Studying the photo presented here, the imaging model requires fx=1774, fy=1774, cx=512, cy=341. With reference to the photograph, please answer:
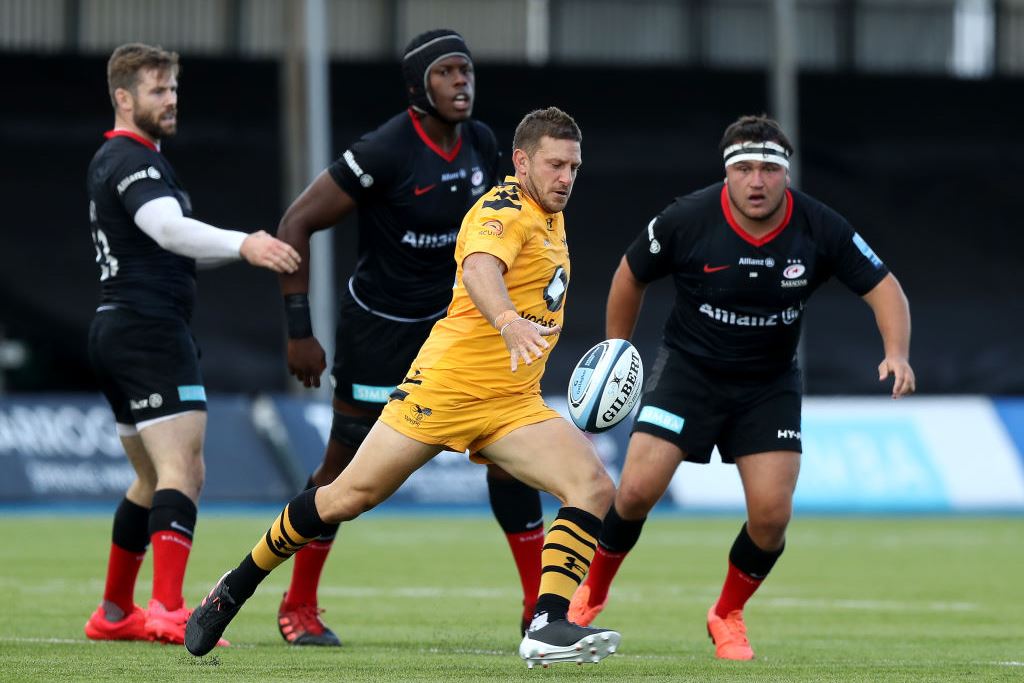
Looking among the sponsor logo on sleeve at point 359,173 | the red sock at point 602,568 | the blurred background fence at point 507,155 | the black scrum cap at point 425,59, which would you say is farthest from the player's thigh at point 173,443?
the blurred background fence at point 507,155

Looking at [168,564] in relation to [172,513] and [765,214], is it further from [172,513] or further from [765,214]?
[765,214]

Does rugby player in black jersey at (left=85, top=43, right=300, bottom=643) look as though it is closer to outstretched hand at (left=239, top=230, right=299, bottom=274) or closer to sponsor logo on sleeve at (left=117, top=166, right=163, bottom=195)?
sponsor logo on sleeve at (left=117, top=166, right=163, bottom=195)

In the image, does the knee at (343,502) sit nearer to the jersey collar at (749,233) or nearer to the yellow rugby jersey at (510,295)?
the yellow rugby jersey at (510,295)

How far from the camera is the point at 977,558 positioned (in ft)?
43.1

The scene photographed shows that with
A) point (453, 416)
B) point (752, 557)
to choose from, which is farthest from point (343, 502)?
point (752, 557)

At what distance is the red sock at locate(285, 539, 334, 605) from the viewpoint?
8148 mm

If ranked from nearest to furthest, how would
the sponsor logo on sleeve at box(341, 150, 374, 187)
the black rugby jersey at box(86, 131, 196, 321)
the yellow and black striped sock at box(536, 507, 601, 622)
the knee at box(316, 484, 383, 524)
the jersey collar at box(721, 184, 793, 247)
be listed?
the yellow and black striped sock at box(536, 507, 601, 622)
the knee at box(316, 484, 383, 524)
the jersey collar at box(721, 184, 793, 247)
the black rugby jersey at box(86, 131, 196, 321)
the sponsor logo on sleeve at box(341, 150, 374, 187)

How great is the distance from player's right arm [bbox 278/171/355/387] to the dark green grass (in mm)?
1240

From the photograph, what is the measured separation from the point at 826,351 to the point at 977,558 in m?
8.49

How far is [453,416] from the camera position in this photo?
21.8 ft

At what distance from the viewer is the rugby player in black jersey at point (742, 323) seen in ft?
25.0

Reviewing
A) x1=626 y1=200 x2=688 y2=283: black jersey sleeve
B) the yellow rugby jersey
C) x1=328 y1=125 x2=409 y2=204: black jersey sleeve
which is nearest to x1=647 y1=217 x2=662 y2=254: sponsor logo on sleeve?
x1=626 y1=200 x2=688 y2=283: black jersey sleeve

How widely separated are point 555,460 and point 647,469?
3.98 ft

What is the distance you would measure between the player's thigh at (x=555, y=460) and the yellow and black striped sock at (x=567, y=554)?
0.07 metres
